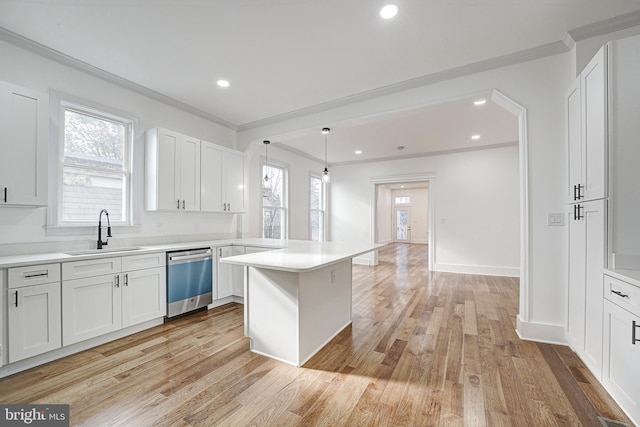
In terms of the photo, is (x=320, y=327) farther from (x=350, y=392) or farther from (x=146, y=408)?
(x=146, y=408)

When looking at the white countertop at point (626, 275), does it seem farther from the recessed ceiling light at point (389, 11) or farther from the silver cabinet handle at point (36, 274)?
the silver cabinet handle at point (36, 274)

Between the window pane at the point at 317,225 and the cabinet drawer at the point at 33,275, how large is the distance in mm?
5280

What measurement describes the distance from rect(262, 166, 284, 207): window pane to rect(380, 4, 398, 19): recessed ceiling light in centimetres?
367

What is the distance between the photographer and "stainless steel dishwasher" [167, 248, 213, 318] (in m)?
3.16

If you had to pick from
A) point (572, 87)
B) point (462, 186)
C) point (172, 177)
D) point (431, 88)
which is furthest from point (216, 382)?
point (462, 186)

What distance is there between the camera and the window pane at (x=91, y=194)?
2812 mm

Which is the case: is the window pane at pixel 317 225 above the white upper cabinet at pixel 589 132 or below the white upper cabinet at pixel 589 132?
below

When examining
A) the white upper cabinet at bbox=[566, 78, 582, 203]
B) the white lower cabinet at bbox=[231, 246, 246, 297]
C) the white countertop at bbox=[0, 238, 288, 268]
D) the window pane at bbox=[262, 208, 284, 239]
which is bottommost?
the white lower cabinet at bbox=[231, 246, 246, 297]

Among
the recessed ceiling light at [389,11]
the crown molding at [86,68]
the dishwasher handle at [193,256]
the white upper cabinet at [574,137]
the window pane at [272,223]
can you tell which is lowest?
the dishwasher handle at [193,256]

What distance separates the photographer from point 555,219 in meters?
2.62

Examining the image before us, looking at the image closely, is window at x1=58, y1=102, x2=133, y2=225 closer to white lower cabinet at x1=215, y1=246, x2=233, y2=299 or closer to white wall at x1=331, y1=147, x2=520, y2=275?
white lower cabinet at x1=215, y1=246, x2=233, y2=299

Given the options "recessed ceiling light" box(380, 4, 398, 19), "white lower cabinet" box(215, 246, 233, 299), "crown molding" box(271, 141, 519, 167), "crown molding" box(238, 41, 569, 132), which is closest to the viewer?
"recessed ceiling light" box(380, 4, 398, 19)

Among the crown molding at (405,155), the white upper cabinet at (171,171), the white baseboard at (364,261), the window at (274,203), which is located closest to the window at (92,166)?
the white upper cabinet at (171,171)

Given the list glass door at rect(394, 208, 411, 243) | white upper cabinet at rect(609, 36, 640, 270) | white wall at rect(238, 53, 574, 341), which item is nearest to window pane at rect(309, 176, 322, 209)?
white wall at rect(238, 53, 574, 341)
